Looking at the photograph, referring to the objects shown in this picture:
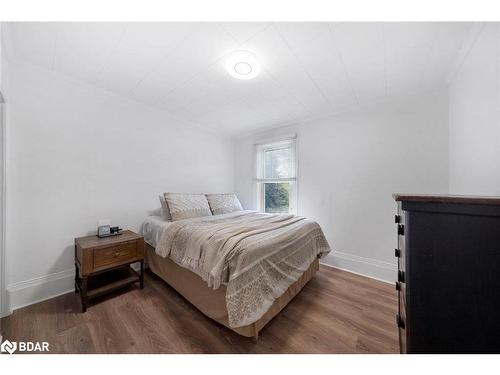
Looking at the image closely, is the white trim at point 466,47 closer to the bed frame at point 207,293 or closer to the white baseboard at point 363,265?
the white baseboard at point 363,265

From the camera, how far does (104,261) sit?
1745mm

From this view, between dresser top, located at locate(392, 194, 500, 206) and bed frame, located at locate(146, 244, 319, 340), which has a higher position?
dresser top, located at locate(392, 194, 500, 206)

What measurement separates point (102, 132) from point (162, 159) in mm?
764

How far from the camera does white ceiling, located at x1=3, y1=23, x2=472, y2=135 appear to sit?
4.30ft

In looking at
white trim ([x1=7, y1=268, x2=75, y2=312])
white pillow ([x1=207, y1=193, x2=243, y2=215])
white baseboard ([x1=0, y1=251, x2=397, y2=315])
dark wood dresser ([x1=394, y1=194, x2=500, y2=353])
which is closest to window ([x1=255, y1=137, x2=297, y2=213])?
white pillow ([x1=207, y1=193, x2=243, y2=215])

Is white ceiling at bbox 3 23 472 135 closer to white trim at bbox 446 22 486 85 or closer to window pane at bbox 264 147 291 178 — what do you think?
white trim at bbox 446 22 486 85

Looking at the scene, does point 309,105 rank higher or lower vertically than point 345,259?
higher

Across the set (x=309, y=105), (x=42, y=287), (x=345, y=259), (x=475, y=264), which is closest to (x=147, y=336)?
(x=42, y=287)

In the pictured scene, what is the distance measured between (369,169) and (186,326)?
8.82 ft

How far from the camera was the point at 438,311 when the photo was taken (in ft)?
2.35

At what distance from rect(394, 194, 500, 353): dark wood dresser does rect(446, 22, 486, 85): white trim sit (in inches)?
55.6
